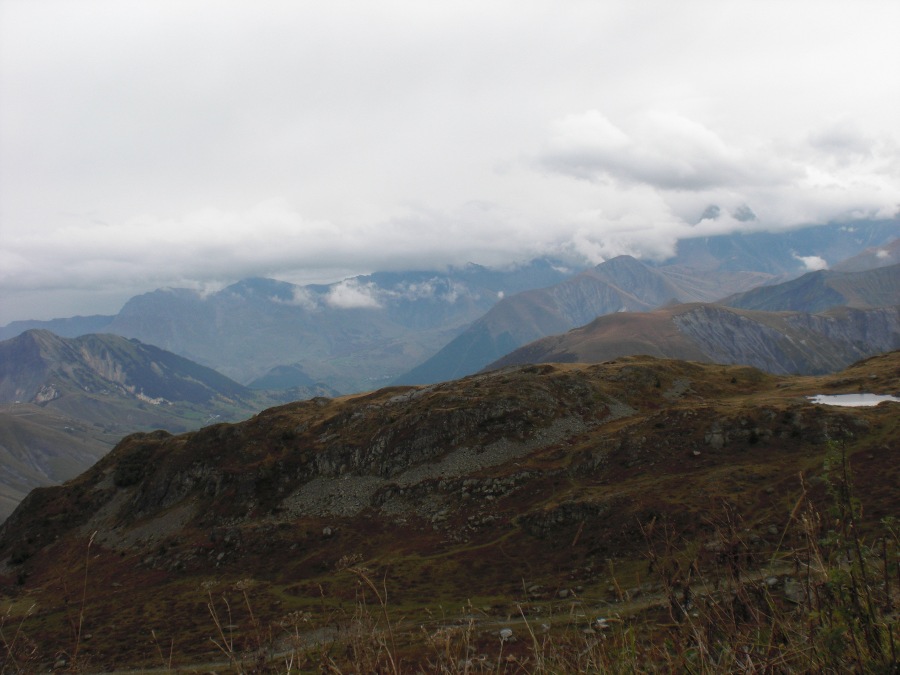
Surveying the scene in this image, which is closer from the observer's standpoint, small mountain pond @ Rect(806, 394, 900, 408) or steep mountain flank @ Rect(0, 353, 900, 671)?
steep mountain flank @ Rect(0, 353, 900, 671)

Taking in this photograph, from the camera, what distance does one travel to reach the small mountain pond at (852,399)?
68012mm

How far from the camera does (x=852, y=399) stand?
71.8 m

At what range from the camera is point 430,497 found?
218 feet

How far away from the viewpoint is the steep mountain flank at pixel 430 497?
43781 mm

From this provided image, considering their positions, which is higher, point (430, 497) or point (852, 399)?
point (852, 399)

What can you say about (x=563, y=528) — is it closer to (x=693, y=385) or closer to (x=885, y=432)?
(x=885, y=432)

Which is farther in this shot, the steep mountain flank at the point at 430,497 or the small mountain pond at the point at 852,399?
the small mountain pond at the point at 852,399

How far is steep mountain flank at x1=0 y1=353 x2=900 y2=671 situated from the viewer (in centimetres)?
4378

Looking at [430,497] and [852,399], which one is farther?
[852,399]

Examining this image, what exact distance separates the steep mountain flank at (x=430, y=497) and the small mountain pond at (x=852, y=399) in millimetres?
2749

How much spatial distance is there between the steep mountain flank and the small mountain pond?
9.02 feet

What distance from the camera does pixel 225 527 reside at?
70938 millimetres

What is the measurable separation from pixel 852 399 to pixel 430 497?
57.6m

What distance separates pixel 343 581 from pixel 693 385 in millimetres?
66772
